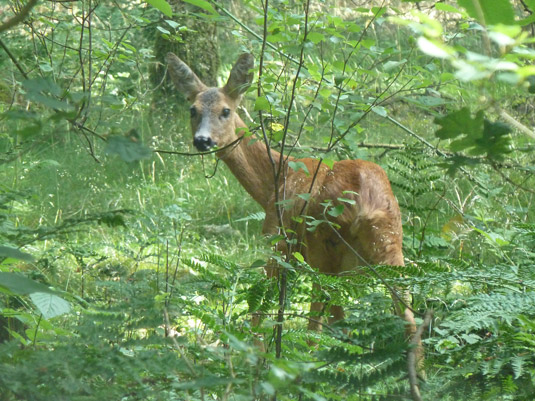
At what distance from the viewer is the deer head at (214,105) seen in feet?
22.7

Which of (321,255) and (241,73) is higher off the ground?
(241,73)

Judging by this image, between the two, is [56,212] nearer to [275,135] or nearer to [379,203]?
[379,203]

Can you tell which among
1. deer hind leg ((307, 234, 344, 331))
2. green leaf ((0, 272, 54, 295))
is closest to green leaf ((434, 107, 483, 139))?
green leaf ((0, 272, 54, 295))

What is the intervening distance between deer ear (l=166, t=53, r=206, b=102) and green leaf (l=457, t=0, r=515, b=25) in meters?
6.41

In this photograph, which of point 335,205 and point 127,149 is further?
point 335,205

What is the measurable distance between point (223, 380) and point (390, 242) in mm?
3625

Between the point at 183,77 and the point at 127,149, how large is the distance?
630 cm

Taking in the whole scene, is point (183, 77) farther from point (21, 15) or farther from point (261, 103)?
point (21, 15)

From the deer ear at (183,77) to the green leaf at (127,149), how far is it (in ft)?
20.2

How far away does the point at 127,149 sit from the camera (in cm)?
124

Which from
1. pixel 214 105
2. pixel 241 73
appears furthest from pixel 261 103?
pixel 214 105

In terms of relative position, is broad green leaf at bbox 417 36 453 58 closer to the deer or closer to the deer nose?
the deer

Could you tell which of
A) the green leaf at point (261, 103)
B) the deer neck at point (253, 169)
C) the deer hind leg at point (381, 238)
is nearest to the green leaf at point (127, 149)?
the green leaf at point (261, 103)

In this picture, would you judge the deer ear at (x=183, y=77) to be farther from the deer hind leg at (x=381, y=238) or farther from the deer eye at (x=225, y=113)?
the deer hind leg at (x=381, y=238)
